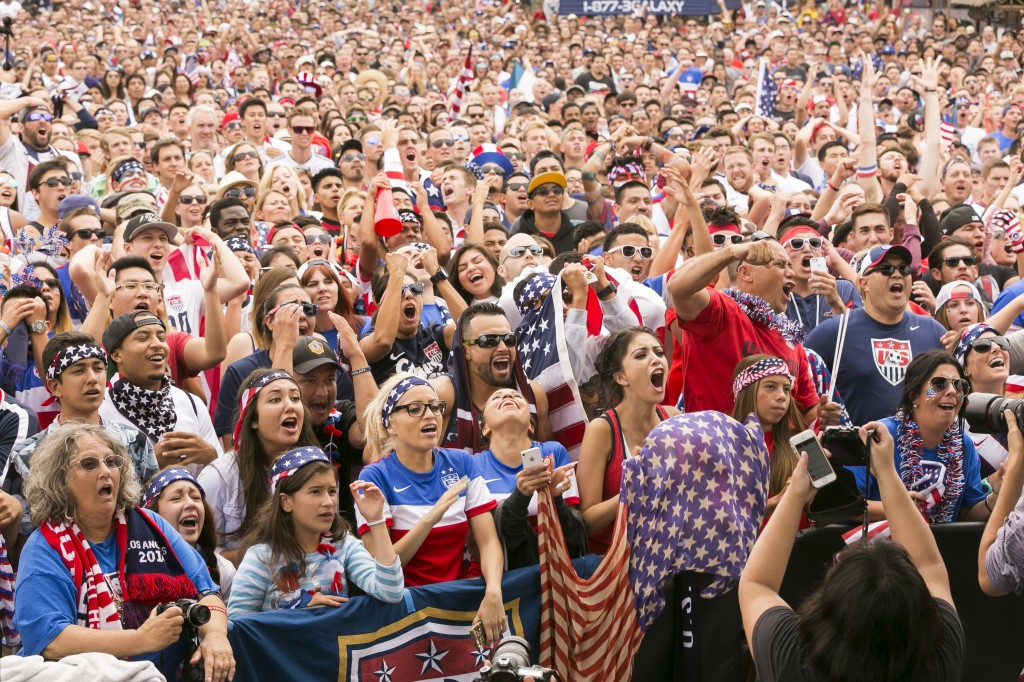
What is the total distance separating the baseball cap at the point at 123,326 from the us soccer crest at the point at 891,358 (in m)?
3.53

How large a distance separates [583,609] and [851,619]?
1937 millimetres

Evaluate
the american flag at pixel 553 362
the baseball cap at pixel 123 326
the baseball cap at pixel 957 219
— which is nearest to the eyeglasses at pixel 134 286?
the baseball cap at pixel 123 326

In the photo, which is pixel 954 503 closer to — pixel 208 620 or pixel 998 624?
pixel 998 624

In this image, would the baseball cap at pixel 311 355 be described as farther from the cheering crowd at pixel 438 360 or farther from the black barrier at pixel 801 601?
the black barrier at pixel 801 601

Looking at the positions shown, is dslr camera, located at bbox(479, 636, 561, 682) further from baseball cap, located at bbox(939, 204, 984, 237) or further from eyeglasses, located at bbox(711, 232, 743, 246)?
baseball cap, located at bbox(939, 204, 984, 237)

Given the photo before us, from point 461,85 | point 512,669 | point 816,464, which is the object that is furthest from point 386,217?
point 461,85

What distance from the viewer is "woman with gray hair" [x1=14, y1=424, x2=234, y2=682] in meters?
4.16

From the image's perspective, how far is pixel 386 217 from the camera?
7.61m

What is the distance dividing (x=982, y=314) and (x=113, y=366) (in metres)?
4.80

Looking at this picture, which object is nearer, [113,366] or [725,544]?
[725,544]

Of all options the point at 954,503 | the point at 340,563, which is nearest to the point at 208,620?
the point at 340,563

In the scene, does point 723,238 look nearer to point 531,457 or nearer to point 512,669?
point 531,457

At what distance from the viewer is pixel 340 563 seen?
4.88 metres

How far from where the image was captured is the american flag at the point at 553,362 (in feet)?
20.1
